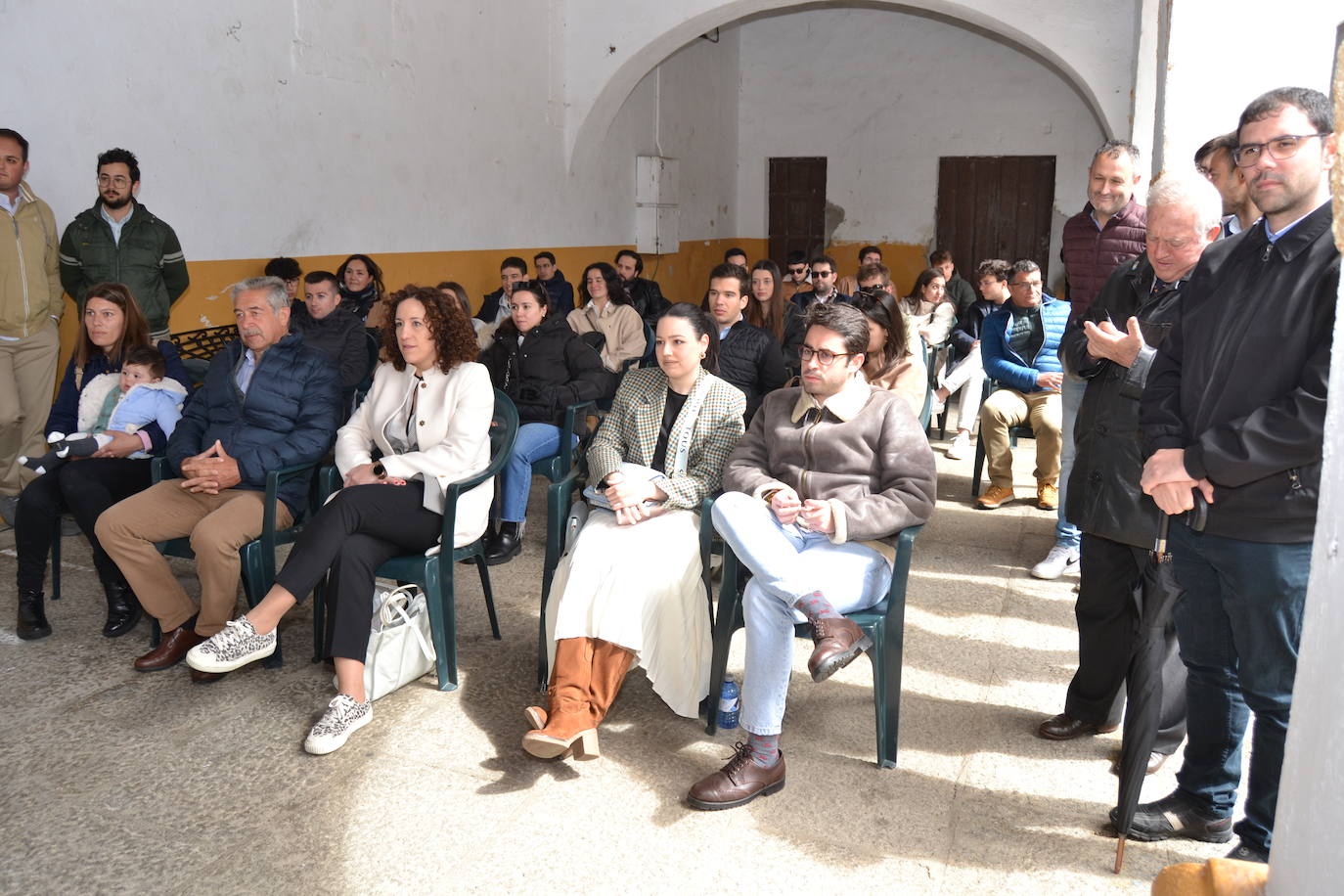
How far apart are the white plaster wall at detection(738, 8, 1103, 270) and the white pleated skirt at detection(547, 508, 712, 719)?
990 centimetres

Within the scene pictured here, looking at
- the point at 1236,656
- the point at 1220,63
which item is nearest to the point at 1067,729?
the point at 1236,656

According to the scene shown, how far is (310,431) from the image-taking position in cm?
342

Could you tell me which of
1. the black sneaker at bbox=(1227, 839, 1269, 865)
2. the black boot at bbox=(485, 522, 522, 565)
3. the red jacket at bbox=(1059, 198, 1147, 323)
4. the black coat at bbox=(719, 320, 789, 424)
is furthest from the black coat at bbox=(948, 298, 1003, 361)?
the black sneaker at bbox=(1227, 839, 1269, 865)

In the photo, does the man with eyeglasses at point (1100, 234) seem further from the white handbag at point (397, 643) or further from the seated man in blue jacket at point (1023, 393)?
the white handbag at point (397, 643)

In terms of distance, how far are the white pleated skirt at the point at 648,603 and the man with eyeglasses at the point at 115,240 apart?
3.13 meters

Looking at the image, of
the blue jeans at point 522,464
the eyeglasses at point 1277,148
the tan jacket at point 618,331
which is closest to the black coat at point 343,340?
the blue jeans at point 522,464

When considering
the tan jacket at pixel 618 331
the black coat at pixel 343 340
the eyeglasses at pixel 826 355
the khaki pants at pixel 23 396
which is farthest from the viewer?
the tan jacket at pixel 618 331

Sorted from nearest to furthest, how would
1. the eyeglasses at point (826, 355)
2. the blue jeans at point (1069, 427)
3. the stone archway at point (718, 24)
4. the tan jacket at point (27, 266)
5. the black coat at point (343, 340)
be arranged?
the eyeglasses at point (826, 355)
the blue jeans at point (1069, 427)
the tan jacket at point (27, 266)
the black coat at point (343, 340)
the stone archway at point (718, 24)

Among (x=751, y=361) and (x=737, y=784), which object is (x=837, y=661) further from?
(x=751, y=361)

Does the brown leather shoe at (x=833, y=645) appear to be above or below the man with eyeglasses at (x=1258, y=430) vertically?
below

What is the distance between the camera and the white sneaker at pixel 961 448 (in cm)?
603

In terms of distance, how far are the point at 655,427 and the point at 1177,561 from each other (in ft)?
4.83

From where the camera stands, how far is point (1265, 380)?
190 centimetres

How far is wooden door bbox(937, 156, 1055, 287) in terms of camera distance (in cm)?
1154
